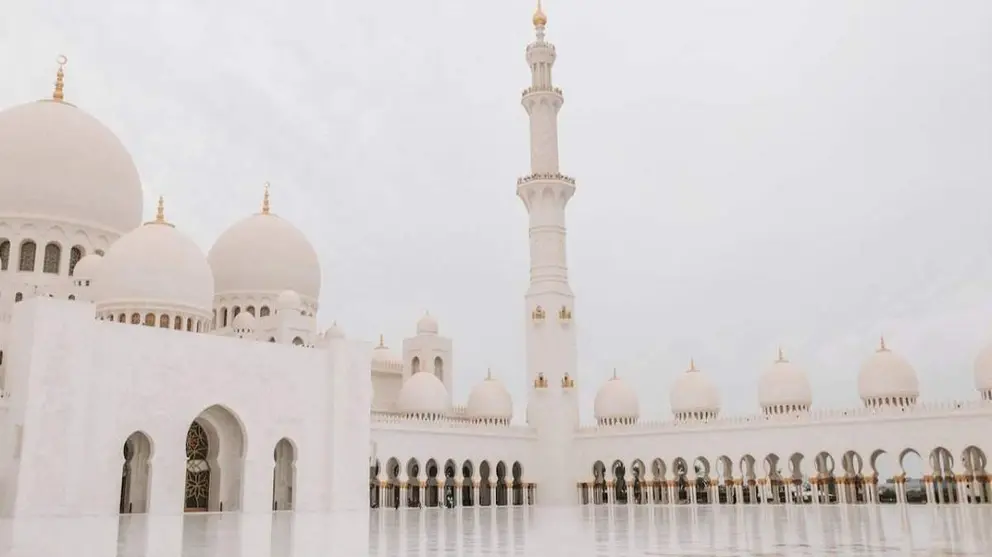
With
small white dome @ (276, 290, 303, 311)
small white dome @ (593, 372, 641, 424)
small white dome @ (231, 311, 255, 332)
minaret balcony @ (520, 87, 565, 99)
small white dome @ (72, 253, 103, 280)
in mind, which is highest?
minaret balcony @ (520, 87, 565, 99)

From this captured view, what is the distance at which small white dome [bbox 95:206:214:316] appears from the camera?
22.7 meters

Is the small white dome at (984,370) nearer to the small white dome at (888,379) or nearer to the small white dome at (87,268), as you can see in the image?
the small white dome at (888,379)

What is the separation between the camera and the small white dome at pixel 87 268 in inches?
955

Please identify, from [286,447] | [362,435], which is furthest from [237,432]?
[362,435]

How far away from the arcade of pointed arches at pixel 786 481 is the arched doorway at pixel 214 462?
1520 centimetres

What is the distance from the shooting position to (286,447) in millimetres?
24359

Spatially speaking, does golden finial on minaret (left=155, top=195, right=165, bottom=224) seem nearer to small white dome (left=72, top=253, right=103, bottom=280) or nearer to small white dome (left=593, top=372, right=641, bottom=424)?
small white dome (left=72, top=253, right=103, bottom=280)

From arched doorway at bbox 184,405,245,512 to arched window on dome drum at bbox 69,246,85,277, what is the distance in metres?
6.30

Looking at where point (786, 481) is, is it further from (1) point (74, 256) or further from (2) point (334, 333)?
(1) point (74, 256)

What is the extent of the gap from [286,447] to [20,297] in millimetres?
8453

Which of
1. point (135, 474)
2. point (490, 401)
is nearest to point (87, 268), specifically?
point (135, 474)

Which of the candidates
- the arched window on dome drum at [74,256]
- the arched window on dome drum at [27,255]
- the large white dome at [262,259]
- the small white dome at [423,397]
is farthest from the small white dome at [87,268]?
the small white dome at [423,397]

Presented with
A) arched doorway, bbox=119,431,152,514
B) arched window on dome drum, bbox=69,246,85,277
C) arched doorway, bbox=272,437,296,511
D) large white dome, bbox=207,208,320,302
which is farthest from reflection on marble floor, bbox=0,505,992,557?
large white dome, bbox=207,208,320,302

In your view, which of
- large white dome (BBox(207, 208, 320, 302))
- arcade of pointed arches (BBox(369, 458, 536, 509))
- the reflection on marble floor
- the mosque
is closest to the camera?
the reflection on marble floor
